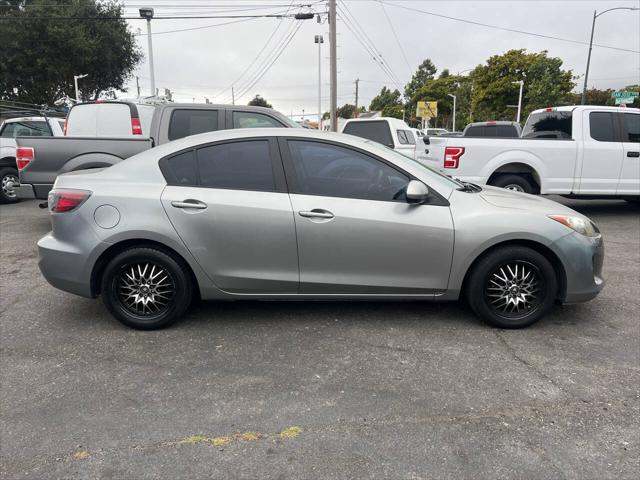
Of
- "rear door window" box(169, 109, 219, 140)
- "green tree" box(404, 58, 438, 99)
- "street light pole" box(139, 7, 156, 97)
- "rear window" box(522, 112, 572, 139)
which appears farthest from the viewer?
"green tree" box(404, 58, 438, 99)

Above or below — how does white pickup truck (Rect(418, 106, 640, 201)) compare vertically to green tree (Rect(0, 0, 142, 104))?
below

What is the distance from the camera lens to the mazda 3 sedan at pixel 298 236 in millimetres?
3820

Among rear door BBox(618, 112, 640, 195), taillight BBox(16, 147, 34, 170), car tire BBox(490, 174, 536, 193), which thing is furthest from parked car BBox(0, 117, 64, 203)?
rear door BBox(618, 112, 640, 195)

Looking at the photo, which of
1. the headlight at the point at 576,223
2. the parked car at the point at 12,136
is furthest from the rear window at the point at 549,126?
the parked car at the point at 12,136

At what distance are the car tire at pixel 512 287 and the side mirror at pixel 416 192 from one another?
707mm

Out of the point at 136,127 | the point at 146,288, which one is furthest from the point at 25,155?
the point at 146,288

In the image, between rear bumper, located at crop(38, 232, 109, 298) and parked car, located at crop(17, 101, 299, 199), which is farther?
parked car, located at crop(17, 101, 299, 199)

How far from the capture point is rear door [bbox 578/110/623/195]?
871 centimetres

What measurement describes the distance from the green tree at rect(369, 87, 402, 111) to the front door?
281 feet

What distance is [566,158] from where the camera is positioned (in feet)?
28.5

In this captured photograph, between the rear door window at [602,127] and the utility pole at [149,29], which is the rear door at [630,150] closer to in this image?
the rear door window at [602,127]

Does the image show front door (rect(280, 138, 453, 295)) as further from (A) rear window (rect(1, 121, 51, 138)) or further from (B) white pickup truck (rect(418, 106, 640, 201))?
(A) rear window (rect(1, 121, 51, 138))

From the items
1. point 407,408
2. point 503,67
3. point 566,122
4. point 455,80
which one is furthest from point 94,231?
point 455,80

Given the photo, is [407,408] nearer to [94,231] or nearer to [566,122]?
[94,231]
